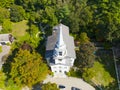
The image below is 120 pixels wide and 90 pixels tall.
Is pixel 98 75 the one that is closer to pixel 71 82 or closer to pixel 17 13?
pixel 71 82

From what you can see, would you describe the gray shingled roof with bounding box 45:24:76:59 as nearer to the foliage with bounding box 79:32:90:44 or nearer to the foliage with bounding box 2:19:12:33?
the foliage with bounding box 79:32:90:44

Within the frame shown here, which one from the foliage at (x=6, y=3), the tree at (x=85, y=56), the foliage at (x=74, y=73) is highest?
the foliage at (x=6, y=3)

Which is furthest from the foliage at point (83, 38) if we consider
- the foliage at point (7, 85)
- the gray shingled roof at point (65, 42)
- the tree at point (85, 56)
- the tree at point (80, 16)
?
the foliage at point (7, 85)

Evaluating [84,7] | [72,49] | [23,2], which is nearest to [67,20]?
[84,7]

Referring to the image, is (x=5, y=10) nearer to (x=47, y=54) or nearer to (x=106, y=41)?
(x=47, y=54)

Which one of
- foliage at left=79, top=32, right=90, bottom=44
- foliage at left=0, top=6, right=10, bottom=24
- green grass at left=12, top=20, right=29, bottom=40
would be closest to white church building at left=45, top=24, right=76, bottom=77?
foliage at left=79, top=32, right=90, bottom=44

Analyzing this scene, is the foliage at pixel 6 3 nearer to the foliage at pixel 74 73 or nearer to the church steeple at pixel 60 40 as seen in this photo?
the church steeple at pixel 60 40

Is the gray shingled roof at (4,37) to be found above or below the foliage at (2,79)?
above
